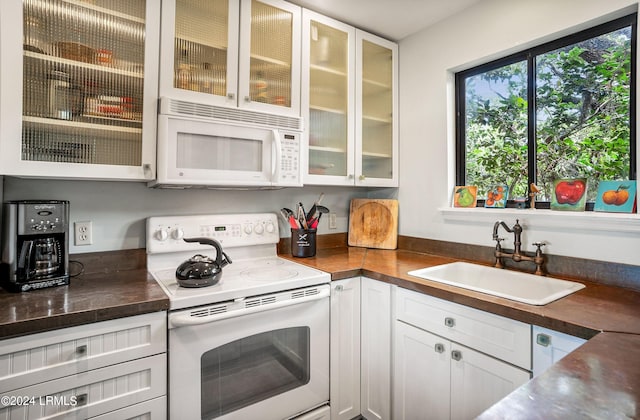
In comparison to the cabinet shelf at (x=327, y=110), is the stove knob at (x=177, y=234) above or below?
below

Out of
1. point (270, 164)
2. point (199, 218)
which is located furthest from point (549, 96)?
point (199, 218)

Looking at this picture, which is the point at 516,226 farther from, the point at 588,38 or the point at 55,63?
the point at 55,63

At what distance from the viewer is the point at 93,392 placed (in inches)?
43.2

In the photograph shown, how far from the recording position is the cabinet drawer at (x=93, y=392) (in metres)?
1.00

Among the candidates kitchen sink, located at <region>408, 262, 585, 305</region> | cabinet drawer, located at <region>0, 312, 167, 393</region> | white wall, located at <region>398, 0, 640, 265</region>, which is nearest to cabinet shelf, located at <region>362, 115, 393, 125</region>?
white wall, located at <region>398, 0, 640, 265</region>

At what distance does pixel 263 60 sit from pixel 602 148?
1.73m

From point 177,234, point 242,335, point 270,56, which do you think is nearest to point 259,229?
point 177,234

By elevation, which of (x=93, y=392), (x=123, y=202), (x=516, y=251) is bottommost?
(x=93, y=392)

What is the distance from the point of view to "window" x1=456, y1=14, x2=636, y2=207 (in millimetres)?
1506

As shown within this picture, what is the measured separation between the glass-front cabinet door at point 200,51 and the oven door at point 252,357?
3.31ft

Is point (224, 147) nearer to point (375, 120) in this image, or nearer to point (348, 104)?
point (348, 104)

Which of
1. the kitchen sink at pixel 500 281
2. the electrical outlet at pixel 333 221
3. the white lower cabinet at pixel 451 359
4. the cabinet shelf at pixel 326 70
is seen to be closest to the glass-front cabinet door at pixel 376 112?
the cabinet shelf at pixel 326 70

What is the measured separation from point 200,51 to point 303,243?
1.16 m

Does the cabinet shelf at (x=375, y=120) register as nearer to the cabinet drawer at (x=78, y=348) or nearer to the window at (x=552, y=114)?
the window at (x=552, y=114)
